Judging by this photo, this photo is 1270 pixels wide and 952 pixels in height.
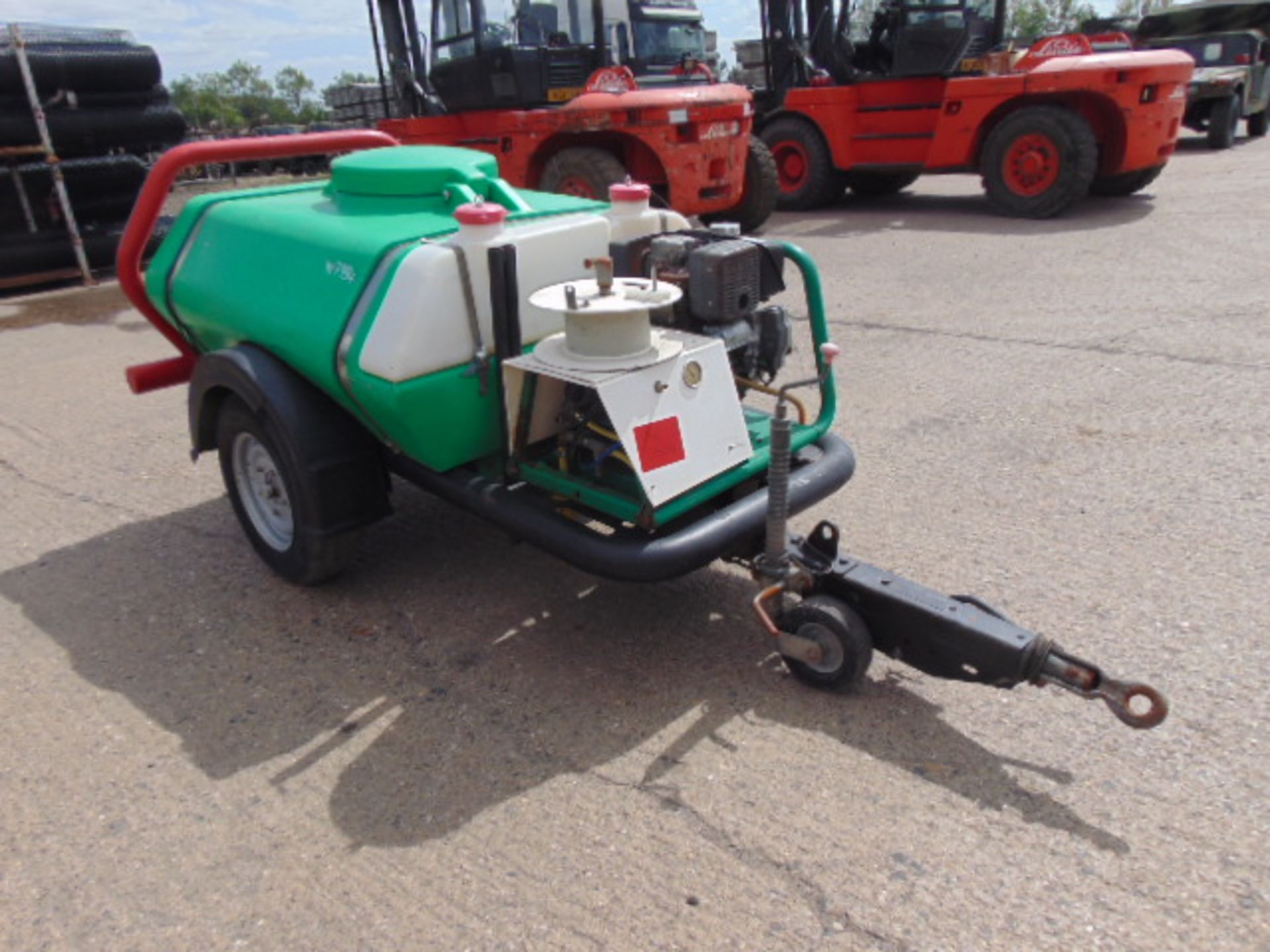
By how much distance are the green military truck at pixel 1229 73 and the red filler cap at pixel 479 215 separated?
13.4m

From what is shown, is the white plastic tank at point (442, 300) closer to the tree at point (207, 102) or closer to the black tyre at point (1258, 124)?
the black tyre at point (1258, 124)

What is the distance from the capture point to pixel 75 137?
9.31 m

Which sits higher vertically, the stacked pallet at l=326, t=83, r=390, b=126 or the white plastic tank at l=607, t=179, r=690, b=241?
the stacked pallet at l=326, t=83, r=390, b=126

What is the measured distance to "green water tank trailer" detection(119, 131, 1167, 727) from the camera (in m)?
2.59

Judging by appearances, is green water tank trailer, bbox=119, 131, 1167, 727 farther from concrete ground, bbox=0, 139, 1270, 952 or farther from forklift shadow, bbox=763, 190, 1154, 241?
forklift shadow, bbox=763, 190, 1154, 241

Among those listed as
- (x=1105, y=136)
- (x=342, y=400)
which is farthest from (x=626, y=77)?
(x=342, y=400)

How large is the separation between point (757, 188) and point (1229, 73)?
9124 mm

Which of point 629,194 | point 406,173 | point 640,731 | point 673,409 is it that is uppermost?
point 406,173

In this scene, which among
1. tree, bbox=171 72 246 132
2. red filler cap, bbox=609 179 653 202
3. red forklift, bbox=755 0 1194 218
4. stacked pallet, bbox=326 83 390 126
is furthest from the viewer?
tree, bbox=171 72 246 132

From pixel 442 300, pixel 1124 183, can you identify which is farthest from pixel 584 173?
pixel 442 300

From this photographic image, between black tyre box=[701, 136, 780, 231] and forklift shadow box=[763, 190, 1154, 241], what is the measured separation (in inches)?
13.1

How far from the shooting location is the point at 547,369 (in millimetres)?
2615

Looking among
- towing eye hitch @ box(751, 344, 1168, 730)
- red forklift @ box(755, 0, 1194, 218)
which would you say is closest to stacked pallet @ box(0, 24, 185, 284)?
red forklift @ box(755, 0, 1194, 218)

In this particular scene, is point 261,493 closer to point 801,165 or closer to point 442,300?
point 442,300
